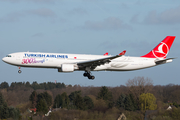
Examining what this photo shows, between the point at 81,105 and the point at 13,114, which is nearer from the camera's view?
the point at 13,114

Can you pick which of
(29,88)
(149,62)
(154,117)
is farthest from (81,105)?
(29,88)

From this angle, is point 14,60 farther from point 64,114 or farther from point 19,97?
point 19,97

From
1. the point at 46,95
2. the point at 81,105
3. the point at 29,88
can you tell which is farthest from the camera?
the point at 29,88

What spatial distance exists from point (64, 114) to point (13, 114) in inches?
585

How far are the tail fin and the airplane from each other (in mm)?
1381

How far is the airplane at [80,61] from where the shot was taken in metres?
50.8

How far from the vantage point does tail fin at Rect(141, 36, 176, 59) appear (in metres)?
59.0

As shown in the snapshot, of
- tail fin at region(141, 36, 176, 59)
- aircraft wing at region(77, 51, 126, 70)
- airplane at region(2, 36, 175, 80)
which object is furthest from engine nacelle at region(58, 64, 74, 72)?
tail fin at region(141, 36, 176, 59)

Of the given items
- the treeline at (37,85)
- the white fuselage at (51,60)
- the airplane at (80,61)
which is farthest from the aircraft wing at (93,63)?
the treeline at (37,85)

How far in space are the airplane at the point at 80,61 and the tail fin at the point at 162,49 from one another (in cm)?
138

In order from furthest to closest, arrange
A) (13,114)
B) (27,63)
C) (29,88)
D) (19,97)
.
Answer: (29,88), (19,97), (13,114), (27,63)

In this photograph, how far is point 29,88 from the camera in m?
177

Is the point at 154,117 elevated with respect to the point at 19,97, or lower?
lower

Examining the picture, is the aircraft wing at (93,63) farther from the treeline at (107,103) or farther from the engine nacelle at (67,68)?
the treeline at (107,103)
